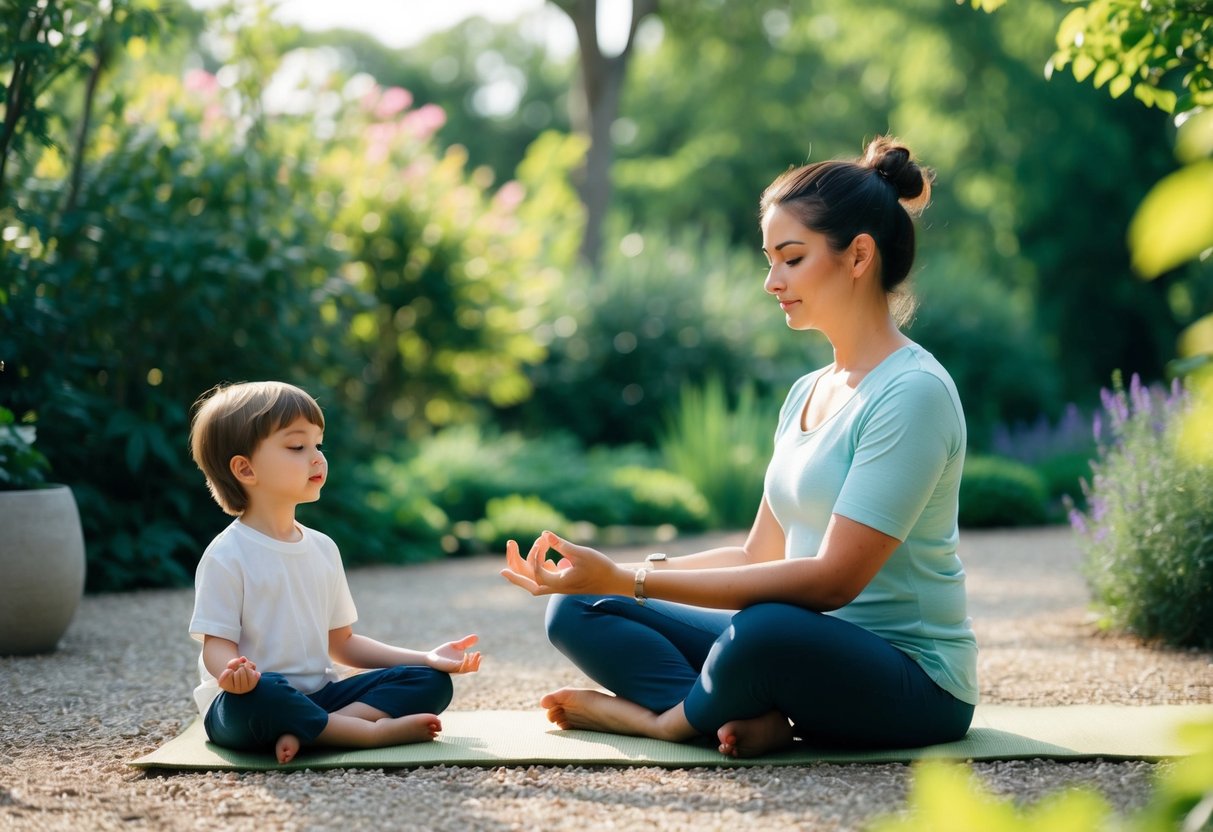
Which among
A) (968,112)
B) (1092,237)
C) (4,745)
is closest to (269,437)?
(4,745)

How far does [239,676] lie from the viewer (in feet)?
8.79

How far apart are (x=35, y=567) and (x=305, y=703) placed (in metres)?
1.84

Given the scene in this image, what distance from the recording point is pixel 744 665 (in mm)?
2664

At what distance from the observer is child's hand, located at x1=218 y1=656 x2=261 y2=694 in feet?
8.78

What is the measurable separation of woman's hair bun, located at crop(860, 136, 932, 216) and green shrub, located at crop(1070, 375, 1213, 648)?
1.64 m

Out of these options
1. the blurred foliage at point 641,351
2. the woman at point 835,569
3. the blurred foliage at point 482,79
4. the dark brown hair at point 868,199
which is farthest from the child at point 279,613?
the blurred foliage at point 482,79

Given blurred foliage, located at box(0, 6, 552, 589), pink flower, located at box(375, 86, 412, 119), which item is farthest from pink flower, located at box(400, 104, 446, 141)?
blurred foliage, located at box(0, 6, 552, 589)

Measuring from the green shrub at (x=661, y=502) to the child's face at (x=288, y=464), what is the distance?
239 inches

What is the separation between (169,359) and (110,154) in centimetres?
111

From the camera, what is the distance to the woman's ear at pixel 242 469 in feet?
9.56

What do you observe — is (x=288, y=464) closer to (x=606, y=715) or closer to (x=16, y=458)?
(x=606, y=715)

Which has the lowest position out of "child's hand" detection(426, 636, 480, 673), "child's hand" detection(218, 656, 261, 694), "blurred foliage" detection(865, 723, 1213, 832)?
"child's hand" detection(426, 636, 480, 673)

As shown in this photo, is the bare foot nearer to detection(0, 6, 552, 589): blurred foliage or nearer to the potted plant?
the potted plant

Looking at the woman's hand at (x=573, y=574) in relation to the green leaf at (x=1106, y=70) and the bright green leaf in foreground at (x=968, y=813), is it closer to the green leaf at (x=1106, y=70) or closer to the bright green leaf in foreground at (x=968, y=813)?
the bright green leaf in foreground at (x=968, y=813)
